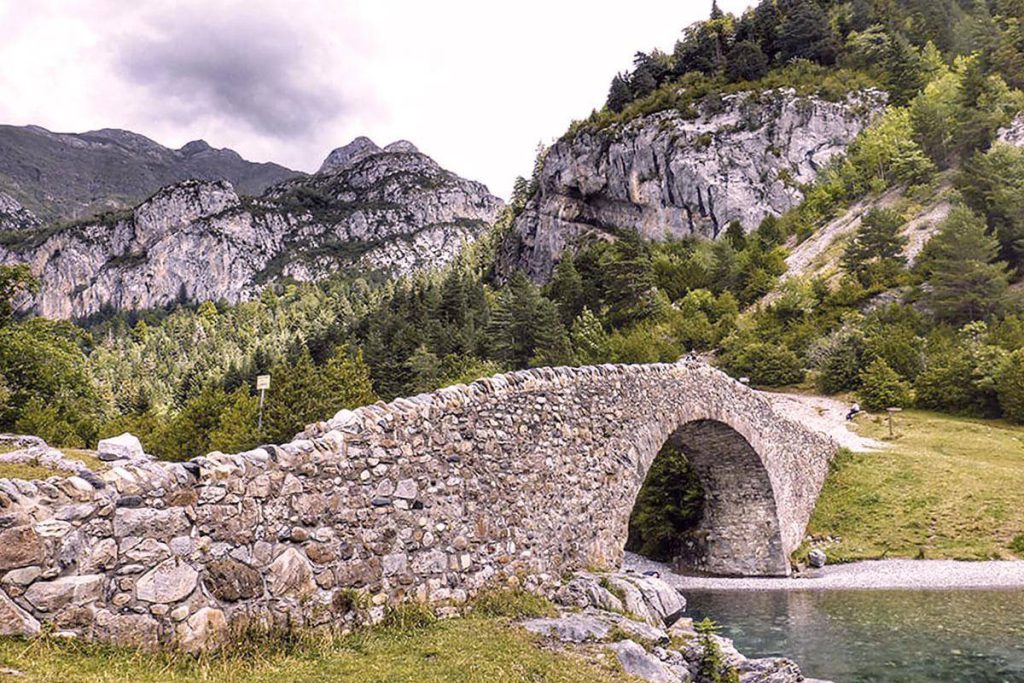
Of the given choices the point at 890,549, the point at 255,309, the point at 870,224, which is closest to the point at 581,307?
the point at 870,224

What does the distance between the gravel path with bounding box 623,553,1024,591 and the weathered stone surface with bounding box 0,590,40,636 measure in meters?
25.0

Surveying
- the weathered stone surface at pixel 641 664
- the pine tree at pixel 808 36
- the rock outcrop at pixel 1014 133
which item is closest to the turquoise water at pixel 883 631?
the weathered stone surface at pixel 641 664

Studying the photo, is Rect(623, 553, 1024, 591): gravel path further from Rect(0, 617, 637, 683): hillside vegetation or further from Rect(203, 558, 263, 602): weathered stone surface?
Rect(203, 558, 263, 602): weathered stone surface

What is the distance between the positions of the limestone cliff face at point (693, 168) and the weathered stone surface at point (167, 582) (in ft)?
306

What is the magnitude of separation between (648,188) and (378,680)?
101136mm

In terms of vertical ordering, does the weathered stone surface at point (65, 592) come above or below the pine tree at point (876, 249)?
below

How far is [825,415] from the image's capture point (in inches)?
1617

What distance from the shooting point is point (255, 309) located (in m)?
198

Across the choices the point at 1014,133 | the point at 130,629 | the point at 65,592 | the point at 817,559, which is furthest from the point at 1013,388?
the point at 65,592

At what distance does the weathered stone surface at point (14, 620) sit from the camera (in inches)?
196

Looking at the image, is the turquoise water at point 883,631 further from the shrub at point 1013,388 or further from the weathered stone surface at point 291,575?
the shrub at point 1013,388

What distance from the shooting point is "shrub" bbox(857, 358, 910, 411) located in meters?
41.4

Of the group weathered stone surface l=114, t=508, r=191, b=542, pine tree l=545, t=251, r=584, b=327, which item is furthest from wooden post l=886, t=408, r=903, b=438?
weathered stone surface l=114, t=508, r=191, b=542

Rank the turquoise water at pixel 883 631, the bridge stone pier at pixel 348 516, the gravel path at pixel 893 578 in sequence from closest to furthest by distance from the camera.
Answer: the bridge stone pier at pixel 348 516 < the turquoise water at pixel 883 631 < the gravel path at pixel 893 578
